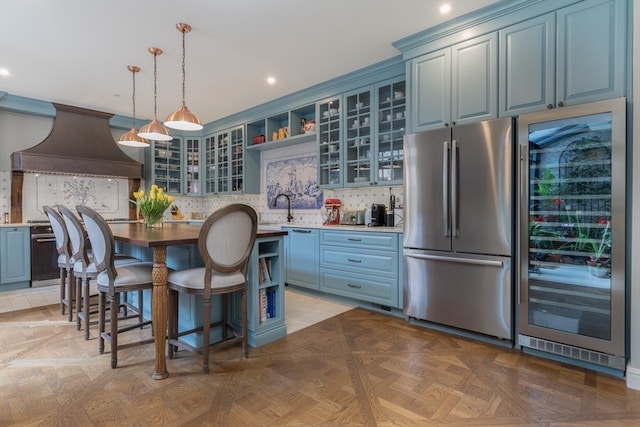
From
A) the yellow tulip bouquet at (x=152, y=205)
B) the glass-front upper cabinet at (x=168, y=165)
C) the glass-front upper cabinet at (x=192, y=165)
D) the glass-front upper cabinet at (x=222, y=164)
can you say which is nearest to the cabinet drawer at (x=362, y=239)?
the yellow tulip bouquet at (x=152, y=205)

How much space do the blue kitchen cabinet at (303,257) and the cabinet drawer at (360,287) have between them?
0.16 m

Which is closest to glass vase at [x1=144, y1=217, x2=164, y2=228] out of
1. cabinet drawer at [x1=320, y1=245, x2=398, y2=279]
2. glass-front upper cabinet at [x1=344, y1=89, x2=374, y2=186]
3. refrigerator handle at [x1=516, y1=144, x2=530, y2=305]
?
cabinet drawer at [x1=320, y1=245, x2=398, y2=279]

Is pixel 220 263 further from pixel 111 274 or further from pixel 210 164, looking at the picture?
pixel 210 164

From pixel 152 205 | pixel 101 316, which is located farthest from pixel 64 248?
pixel 101 316

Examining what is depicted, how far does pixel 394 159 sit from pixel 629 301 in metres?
2.28

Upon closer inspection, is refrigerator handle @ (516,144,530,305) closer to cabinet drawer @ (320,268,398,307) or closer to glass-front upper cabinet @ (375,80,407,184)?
cabinet drawer @ (320,268,398,307)

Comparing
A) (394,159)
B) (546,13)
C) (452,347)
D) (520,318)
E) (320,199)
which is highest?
(546,13)

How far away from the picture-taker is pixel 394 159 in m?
3.72

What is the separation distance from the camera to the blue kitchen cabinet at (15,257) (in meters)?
4.33

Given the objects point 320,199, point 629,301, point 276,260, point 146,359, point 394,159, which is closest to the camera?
point 629,301

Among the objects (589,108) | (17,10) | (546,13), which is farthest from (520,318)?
(17,10)

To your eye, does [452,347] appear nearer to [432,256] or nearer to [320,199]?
[432,256]

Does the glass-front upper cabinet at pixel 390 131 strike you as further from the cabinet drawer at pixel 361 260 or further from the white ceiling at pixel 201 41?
the cabinet drawer at pixel 361 260

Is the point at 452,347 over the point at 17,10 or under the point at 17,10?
under
